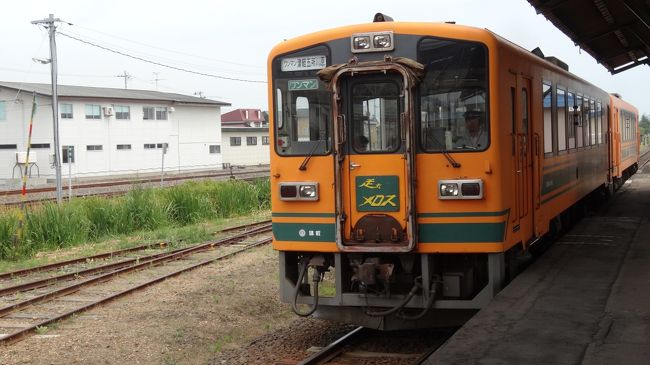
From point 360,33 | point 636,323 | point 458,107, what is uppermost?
point 360,33

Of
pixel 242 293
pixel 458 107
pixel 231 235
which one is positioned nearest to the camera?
pixel 458 107

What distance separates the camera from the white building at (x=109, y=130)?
38.8 meters

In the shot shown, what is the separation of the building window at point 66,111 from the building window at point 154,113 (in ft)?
18.8

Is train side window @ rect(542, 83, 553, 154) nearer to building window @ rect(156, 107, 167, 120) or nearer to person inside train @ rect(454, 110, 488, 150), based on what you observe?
person inside train @ rect(454, 110, 488, 150)

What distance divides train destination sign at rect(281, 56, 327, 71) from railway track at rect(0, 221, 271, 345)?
165 inches

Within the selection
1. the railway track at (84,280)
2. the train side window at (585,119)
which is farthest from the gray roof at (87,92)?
the train side window at (585,119)

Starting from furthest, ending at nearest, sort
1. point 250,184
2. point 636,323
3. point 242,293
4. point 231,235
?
point 250,184, point 231,235, point 242,293, point 636,323

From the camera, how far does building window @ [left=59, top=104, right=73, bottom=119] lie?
39156 millimetres

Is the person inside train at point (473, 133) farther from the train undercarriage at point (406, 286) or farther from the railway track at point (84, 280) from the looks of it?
the railway track at point (84, 280)

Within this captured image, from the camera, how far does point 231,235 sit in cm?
1588

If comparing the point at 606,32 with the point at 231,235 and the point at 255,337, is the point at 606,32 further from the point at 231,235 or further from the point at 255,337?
the point at 255,337

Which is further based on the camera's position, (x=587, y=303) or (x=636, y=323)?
(x=587, y=303)

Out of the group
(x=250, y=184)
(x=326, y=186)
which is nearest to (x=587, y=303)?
(x=326, y=186)

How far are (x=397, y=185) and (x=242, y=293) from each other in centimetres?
421
